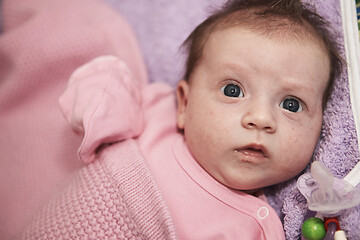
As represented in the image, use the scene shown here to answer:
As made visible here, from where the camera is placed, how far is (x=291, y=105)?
42.9 inches

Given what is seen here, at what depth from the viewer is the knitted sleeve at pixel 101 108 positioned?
114cm

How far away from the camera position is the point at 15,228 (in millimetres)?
1356

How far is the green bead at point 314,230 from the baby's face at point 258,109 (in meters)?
0.16

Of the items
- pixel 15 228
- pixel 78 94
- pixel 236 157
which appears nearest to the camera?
pixel 236 157

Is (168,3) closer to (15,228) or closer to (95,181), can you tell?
(95,181)

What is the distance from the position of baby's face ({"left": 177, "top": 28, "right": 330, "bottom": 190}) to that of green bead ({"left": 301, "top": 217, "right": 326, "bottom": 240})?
6.2 inches

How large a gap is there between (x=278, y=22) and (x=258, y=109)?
11.6 inches

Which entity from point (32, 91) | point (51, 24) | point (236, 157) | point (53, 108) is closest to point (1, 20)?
point (51, 24)

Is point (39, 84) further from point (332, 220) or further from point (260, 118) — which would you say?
point (332, 220)

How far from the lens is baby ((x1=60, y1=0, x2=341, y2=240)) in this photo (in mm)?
1047

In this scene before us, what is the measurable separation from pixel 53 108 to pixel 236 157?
0.90 meters

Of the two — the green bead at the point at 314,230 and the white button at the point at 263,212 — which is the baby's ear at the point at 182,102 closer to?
the white button at the point at 263,212

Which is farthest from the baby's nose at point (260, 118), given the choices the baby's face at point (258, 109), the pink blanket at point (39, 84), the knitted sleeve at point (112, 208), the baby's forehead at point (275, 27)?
the pink blanket at point (39, 84)

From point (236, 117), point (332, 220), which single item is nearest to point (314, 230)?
point (332, 220)
